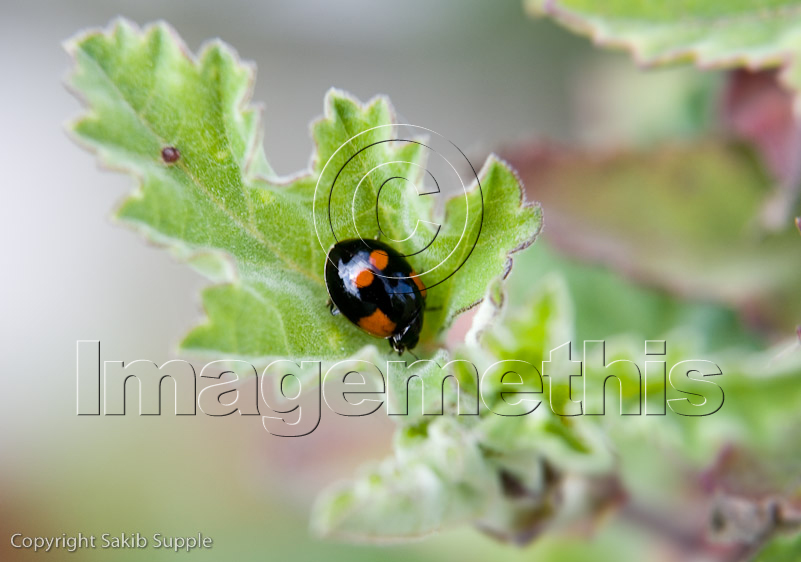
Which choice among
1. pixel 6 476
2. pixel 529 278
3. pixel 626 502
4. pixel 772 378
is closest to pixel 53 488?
pixel 6 476

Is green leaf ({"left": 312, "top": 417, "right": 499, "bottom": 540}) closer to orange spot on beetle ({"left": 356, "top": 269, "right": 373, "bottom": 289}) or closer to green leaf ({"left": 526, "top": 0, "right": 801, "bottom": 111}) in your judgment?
A: orange spot on beetle ({"left": 356, "top": 269, "right": 373, "bottom": 289})

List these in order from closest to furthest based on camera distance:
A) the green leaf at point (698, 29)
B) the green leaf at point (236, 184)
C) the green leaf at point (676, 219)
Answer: the green leaf at point (236, 184)
the green leaf at point (698, 29)
the green leaf at point (676, 219)

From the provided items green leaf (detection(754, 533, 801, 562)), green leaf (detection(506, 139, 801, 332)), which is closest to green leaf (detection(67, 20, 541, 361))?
green leaf (detection(754, 533, 801, 562))

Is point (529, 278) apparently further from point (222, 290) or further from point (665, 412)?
point (222, 290)

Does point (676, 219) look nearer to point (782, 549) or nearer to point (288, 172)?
point (782, 549)

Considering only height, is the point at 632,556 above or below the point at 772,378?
below

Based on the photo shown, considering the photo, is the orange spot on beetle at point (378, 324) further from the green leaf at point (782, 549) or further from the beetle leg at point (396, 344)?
the green leaf at point (782, 549)

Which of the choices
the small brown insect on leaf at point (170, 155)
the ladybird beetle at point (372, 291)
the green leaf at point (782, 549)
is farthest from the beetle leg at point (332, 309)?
the green leaf at point (782, 549)
